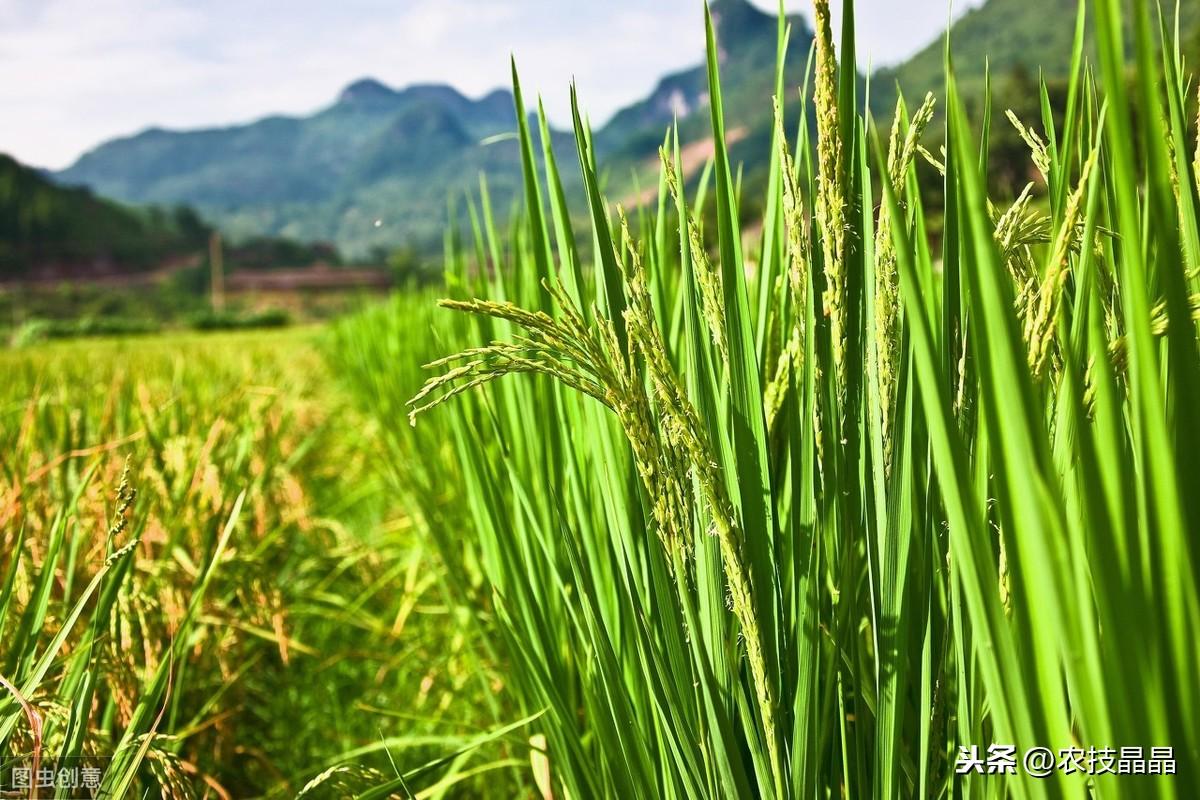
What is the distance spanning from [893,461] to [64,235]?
7629cm

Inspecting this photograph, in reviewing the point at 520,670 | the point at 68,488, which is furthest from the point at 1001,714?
the point at 68,488

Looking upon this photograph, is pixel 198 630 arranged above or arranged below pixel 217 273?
below

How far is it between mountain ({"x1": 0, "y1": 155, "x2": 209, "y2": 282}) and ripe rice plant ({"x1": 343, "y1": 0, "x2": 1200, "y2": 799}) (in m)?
70.4

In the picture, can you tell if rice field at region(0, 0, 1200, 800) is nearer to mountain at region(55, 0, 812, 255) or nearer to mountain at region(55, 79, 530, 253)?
mountain at region(55, 0, 812, 255)

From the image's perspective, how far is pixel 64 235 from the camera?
6150cm

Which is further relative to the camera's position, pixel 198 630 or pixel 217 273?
pixel 217 273

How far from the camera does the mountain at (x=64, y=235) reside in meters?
58.7

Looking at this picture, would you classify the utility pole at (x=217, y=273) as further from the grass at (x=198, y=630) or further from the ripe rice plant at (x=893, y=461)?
the ripe rice plant at (x=893, y=461)

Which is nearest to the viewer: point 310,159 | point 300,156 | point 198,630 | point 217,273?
point 198,630

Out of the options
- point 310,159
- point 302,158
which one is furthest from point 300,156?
point 310,159

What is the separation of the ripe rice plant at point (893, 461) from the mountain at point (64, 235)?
2773 inches

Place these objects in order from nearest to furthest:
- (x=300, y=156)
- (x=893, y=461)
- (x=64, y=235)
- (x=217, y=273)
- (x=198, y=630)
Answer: (x=893, y=461), (x=198, y=630), (x=217, y=273), (x=64, y=235), (x=300, y=156)

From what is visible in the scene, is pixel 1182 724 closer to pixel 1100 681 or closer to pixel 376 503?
pixel 1100 681

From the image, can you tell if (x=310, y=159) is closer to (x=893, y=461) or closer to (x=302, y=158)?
(x=302, y=158)
